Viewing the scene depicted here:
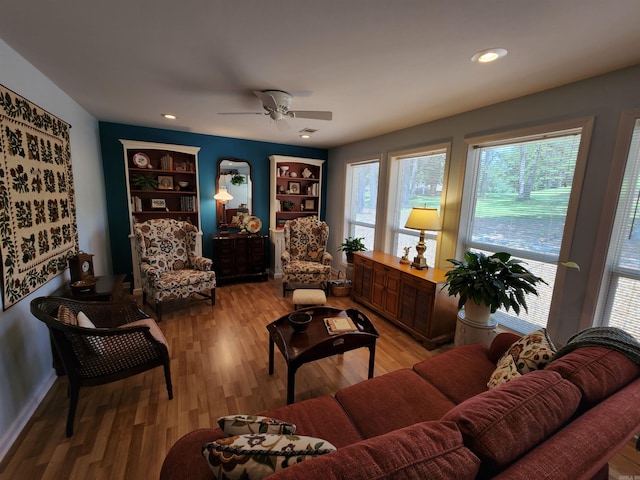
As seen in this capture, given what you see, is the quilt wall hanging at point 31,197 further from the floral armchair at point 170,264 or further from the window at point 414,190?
the window at point 414,190

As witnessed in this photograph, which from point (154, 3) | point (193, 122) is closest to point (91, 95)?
point (193, 122)

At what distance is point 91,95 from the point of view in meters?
2.65

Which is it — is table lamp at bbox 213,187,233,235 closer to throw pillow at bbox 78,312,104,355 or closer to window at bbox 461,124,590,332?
throw pillow at bbox 78,312,104,355

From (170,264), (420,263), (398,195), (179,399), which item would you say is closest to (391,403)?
(179,399)

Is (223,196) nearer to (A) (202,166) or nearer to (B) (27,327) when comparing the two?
(A) (202,166)

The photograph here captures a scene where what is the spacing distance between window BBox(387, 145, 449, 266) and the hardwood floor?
1.21 meters

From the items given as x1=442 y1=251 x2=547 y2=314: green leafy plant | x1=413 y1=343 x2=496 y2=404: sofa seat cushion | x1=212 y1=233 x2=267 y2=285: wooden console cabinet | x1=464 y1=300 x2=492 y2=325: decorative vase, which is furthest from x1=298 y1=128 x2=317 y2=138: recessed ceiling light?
x1=413 y1=343 x2=496 y2=404: sofa seat cushion

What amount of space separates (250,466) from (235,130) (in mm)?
4027

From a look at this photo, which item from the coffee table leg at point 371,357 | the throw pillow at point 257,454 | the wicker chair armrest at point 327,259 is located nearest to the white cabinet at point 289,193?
the wicker chair armrest at point 327,259

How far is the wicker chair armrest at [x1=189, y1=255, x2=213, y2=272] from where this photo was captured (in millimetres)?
3572

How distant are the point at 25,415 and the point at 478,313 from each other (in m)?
3.30

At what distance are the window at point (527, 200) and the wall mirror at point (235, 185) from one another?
3.38 m

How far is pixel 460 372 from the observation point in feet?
5.40

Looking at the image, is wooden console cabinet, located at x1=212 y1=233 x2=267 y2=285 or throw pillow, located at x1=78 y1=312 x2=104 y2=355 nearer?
throw pillow, located at x1=78 y1=312 x2=104 y2=355
